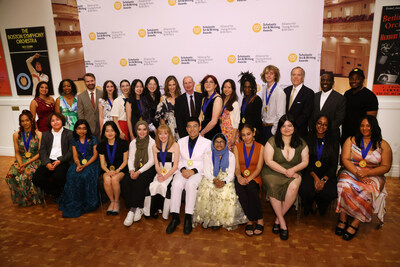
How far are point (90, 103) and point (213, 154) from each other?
2442 mm

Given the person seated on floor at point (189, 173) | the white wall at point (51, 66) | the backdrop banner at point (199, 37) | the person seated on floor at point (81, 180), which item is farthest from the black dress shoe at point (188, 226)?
the white wall at point (51, 66)

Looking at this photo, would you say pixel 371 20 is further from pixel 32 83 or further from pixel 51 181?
pixel 32 83

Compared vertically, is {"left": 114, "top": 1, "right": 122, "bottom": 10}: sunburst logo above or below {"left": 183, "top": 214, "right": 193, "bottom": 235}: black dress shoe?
above

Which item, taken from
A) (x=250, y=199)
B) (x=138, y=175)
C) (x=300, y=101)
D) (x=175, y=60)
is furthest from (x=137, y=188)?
(x=175, y=60)

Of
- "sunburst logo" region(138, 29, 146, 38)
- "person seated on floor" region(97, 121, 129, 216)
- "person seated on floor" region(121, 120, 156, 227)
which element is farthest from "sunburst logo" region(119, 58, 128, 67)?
"person seated on floor" region(121, 120, 156, 227)

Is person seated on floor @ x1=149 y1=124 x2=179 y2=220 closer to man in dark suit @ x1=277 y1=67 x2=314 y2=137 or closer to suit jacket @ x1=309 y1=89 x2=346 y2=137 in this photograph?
man in dark suit @ x1=277 y1=67 x2=314 y2=137

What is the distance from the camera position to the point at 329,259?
2.63 meters

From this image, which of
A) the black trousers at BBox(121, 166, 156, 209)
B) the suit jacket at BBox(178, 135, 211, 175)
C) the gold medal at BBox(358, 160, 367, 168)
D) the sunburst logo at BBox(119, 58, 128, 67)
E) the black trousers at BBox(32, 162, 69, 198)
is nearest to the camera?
the gold medal at BBox(358, 160, 367, 168)

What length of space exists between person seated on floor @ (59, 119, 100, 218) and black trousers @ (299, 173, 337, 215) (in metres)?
2.89

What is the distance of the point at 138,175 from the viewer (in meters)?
3.58

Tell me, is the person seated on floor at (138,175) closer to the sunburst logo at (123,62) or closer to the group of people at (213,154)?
the group of people at (213,154)

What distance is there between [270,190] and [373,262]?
3.97 feet

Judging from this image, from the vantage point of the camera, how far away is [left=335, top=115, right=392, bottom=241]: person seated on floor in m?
3.02

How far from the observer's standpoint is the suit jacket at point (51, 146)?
3.92 meters
